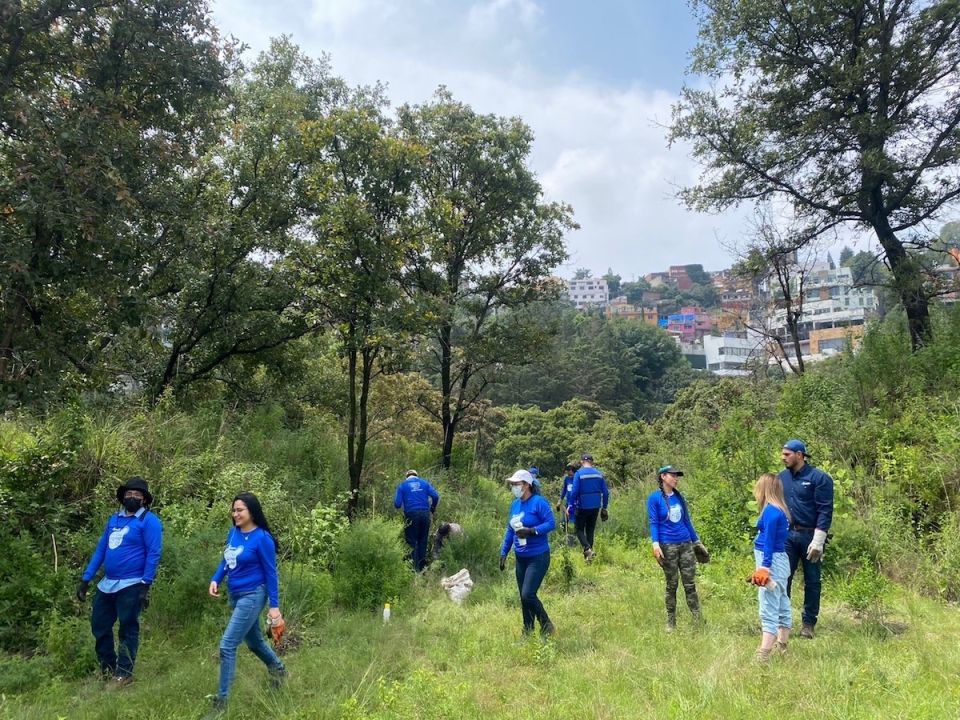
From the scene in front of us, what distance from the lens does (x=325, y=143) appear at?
11.0 m

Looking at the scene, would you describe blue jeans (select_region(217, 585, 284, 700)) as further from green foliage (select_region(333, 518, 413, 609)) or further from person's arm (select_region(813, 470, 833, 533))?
person's arm (select_region(813, 470, 833, 533))

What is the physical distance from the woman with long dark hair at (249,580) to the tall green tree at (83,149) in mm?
3247

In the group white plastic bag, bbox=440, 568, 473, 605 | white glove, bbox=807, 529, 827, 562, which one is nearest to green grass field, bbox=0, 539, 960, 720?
white plastic bag, bbox=440, 568, 473, 605

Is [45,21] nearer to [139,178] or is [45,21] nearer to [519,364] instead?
[139,178]

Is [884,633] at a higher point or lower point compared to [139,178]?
lower

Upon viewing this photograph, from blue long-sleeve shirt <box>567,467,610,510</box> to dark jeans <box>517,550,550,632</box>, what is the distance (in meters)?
4.26

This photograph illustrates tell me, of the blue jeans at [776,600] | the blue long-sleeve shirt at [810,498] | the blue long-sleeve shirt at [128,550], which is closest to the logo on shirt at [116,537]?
the blue long-sleeve shirt at [128,550]

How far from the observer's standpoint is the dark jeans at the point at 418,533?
9.54m

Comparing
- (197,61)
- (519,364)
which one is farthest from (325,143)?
(519,364)

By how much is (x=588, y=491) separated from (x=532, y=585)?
175 inches

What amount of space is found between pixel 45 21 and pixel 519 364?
1196 cm

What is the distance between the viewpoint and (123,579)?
5262mm

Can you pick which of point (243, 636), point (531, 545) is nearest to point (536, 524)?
point (531, 545)

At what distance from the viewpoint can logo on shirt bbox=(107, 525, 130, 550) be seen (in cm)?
530
